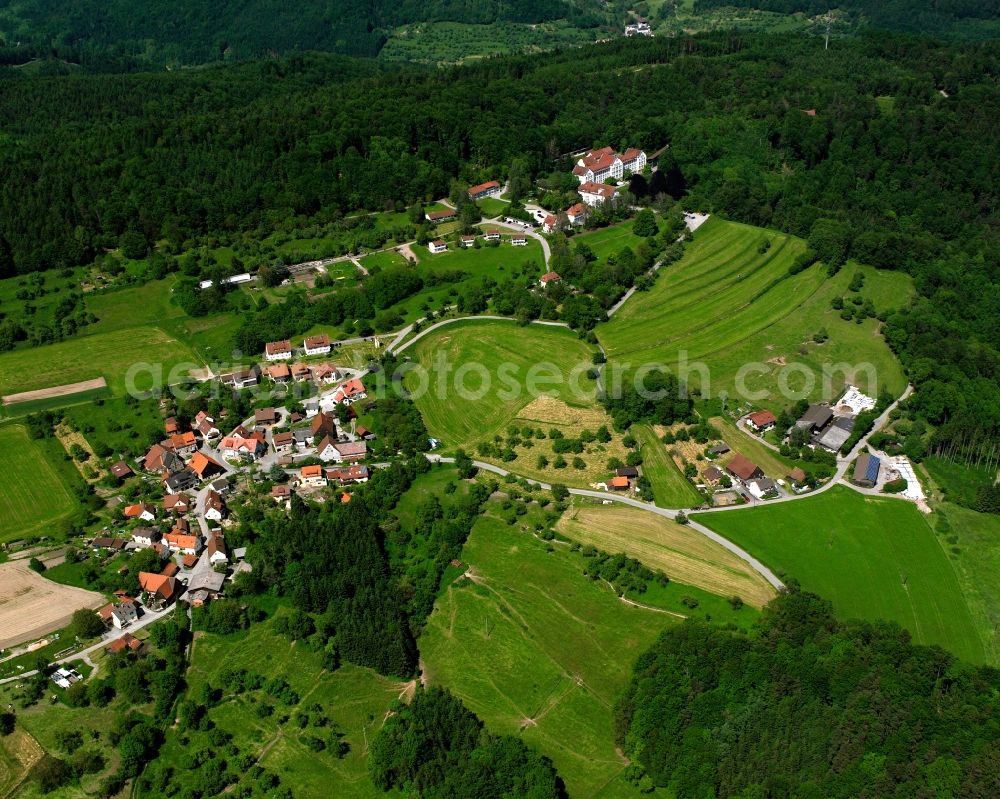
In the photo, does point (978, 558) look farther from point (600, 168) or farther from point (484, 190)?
point (484, 190)

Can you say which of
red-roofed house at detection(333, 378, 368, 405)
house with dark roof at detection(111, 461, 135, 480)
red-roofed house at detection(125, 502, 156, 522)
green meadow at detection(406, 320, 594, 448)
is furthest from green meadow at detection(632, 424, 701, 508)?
house with dark roof at detection(111, 461, 135, 480)

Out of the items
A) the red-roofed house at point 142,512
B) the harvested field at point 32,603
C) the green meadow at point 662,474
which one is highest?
the harvested field at point 32,603

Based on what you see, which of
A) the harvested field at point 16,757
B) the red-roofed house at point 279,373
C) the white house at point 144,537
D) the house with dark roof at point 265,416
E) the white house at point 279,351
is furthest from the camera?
the white house at point 279,351

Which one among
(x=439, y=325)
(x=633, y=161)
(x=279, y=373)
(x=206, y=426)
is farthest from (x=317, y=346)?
(x=633, y=161)

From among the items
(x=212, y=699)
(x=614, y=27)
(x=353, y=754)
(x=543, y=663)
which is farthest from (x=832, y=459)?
(x=614, y=27)

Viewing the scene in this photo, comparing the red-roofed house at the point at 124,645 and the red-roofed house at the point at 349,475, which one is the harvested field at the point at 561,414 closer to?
the red-roofed house at the point at 349,475

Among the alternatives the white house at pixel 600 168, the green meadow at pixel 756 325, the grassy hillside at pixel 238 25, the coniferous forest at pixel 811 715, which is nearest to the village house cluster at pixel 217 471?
the green meadow at pixel 756 325

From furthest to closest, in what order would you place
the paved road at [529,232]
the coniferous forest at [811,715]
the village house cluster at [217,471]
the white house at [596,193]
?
the white house at [596,193] < the paved road at [529,232] < the village house cluster at [217,471] < the coniferous forest at [811,715]
